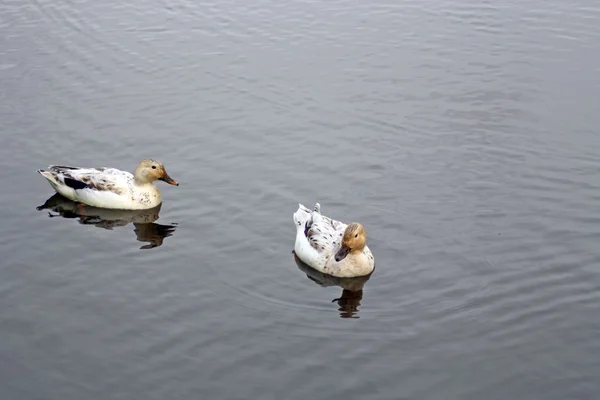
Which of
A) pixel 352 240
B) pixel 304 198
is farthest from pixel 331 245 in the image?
pixel 304 198

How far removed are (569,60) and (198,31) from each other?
9.06 m

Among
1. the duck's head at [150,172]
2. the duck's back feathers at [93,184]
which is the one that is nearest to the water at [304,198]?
the duck's back feathers at [93,184]

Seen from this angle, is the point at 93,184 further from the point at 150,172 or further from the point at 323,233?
the point at 323,233

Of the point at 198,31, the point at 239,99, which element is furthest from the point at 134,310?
the point at 198,31

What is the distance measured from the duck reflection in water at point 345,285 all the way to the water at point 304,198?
60 mm

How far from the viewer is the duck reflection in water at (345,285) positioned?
14.3m

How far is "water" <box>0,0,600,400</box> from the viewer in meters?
12.9

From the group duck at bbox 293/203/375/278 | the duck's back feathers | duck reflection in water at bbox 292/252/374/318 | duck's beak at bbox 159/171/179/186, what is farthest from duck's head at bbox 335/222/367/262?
the duck's back feathers

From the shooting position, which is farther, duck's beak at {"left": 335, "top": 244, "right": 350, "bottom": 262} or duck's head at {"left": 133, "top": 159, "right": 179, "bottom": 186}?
duck's head at {"left": 133, "top": 159, "right": 179, "bottom": 186}

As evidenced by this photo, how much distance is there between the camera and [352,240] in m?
15.1

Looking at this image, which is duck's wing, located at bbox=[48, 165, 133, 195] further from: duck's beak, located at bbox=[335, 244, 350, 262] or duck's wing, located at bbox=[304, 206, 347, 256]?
duck's beak, located at bbox=[335, 244, 350, 262]

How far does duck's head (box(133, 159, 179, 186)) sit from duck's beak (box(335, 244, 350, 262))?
13.1 feet

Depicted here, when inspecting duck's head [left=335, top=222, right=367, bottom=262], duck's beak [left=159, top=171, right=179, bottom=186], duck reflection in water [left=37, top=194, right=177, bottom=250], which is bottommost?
duck reflection in water [left=37, top=194, right=177, bottom=250]

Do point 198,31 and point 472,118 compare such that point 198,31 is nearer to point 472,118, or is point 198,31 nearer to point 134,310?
point 472,118
